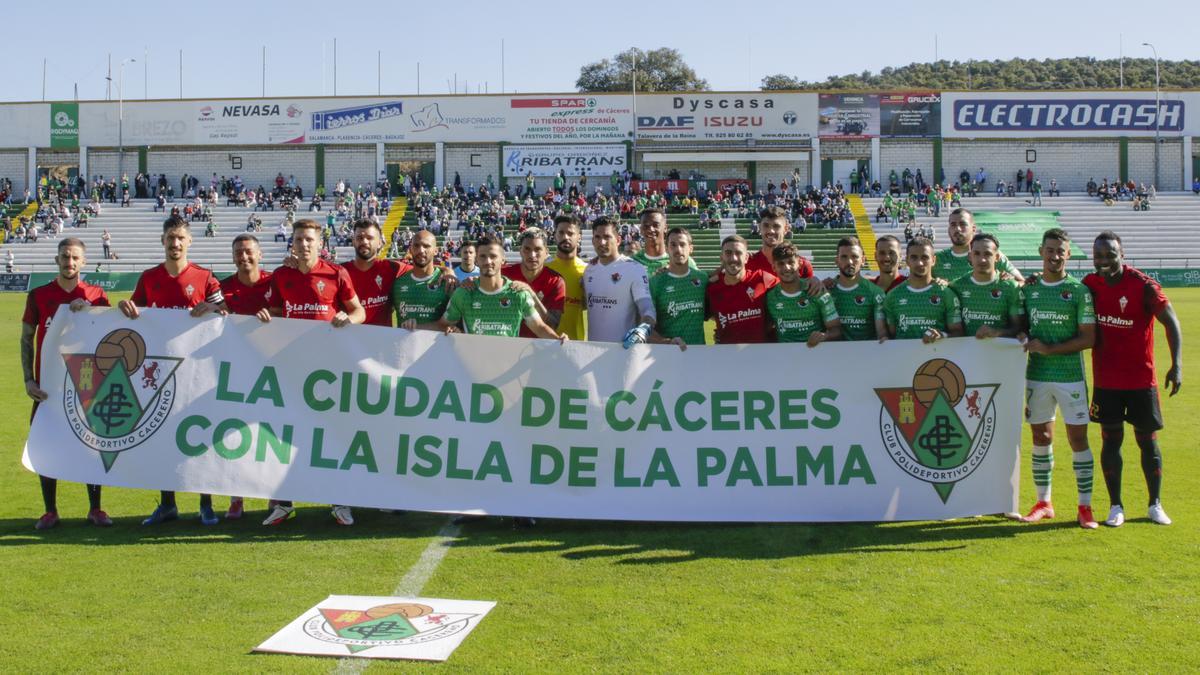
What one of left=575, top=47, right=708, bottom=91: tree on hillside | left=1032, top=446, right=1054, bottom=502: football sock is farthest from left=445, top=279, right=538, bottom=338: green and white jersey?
left=575, top=47, right=708, bottom=91: tree on hillside

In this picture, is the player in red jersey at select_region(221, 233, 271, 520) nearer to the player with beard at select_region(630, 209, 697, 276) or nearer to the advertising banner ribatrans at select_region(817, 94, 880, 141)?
the player with beard at select_region(630, 209, 697, 276)

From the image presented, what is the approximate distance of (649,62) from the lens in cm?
9338

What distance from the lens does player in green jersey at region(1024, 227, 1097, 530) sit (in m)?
6.70

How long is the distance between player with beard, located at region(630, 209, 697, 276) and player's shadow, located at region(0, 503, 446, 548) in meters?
2.64

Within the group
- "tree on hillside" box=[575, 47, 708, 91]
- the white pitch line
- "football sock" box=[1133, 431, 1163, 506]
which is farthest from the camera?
"tree on hillside" box=[575, 47, 708, 91]

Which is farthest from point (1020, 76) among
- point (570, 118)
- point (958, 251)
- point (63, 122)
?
point (958, 251)

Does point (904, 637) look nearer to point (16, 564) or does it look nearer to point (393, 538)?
point (393, 538)

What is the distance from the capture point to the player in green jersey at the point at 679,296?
24.2 ft

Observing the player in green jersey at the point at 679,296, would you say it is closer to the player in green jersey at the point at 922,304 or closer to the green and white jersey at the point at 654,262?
the green and white jersey at the point at 654,262

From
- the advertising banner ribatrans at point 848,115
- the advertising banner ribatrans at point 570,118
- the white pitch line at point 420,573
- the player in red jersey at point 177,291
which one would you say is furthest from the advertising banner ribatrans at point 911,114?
the white pitch line at point 420,573

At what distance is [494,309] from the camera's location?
279 inches

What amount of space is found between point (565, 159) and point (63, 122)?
28053mm

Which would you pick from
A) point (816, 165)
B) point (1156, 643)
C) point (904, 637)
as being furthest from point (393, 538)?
point (816, 165)

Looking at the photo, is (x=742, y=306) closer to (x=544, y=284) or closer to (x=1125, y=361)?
(x=544, y=284)
